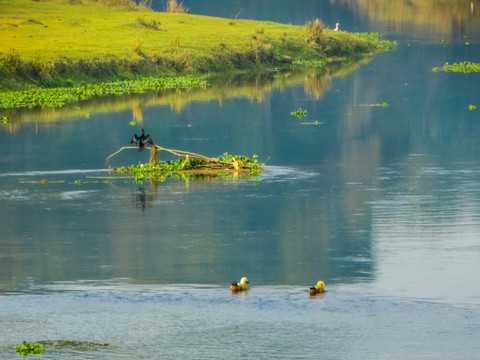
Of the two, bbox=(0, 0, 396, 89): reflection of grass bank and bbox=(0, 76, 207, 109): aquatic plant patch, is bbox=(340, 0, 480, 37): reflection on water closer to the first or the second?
bbox=(0, 0, 396, 89): reflection of grass bank

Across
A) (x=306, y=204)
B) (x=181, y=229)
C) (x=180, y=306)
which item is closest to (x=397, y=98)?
(x=306, y=204)

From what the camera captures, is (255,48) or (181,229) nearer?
(181,229)

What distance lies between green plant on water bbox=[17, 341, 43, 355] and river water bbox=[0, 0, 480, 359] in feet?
0.64

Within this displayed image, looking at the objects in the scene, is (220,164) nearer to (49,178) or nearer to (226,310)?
(49,178)

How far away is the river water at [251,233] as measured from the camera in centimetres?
2027

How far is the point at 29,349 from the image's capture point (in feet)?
62.6

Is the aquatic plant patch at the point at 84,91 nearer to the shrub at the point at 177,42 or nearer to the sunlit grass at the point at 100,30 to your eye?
the sunlit grass at the point at 100,30

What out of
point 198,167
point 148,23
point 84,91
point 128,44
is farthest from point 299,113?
point 148,23

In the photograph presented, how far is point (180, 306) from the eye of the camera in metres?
21.9

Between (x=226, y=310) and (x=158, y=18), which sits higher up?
(x=158, y=18)

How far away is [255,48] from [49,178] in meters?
42.6

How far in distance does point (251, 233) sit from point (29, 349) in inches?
431

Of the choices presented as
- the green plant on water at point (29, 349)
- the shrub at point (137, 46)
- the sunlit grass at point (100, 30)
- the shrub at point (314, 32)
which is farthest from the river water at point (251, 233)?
the shrub at point (314, 32)

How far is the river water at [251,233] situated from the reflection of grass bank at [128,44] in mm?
6099
